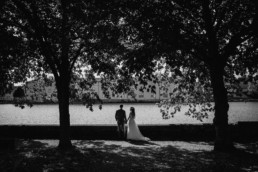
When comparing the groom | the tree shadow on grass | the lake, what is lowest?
the lake

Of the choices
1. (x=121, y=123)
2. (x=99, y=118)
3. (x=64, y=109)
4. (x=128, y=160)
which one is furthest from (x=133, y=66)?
(x=99, y=118)

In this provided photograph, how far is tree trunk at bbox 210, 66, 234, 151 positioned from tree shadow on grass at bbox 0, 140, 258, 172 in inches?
29.2

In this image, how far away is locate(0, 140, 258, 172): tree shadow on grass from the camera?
823 centimetres

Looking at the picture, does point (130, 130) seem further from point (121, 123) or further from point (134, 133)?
point (121, 123)

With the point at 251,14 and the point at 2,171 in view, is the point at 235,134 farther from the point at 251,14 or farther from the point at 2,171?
the point at 2,171

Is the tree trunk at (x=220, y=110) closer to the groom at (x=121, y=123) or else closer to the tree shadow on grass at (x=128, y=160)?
the tree shadow on grass at (x=128, y=160)

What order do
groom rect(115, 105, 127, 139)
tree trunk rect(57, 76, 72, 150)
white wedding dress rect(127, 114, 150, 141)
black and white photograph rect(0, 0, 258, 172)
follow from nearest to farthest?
black and white photograph rect(0, 0, 258, 172), tree trunk rect(57, 76, 72, 150), white wedding dress rect(127, 114, 150, 141), groom rect(115, 105, 127, 139)

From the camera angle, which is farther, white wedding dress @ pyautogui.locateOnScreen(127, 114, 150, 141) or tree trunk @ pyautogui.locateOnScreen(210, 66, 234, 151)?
white wedding dress @ pyautogui.locateOnScreen(127, 114, 150, 141)

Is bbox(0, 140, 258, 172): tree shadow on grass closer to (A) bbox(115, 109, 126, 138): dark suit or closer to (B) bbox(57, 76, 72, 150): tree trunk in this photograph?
(B) bbox(57, 76, 72, 150): tree trunk

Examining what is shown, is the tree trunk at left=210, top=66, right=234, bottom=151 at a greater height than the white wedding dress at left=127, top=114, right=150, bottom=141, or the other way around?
the tree trunk at left=210, top=66, right=234, bottom=151

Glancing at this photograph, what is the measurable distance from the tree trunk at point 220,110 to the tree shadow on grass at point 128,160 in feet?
2.43

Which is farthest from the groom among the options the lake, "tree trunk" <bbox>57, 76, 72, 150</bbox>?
the lake

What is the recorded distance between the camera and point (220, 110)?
11.3 meters

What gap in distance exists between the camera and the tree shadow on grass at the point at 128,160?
27.0ft
